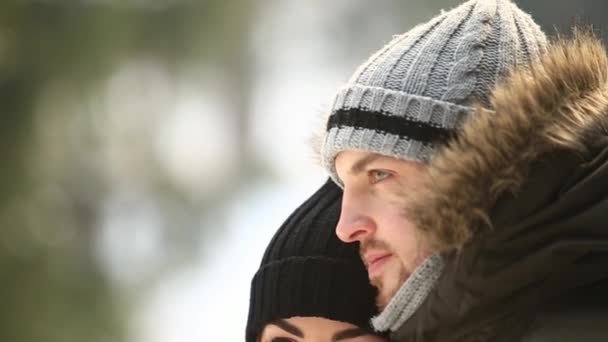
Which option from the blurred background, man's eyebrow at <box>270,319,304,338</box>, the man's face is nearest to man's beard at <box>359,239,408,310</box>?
the man's face

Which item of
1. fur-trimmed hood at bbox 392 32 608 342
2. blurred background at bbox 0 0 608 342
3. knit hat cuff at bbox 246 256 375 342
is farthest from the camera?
blurred background at bbox 0 0 608 342

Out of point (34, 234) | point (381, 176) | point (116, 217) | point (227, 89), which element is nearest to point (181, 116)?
point (227, 89)

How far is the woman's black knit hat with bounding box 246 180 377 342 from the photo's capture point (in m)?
1.04

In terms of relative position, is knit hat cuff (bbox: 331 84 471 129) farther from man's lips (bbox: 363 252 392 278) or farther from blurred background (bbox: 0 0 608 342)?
blurred background (bbox: 0 0 608 342)

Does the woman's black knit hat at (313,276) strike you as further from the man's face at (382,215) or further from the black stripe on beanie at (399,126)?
the black stripe on beanie at (399,126)

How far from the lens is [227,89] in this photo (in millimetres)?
2703

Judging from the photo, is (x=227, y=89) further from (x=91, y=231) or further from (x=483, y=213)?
(x=483, y=213)

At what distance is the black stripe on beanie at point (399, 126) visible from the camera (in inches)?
36.0

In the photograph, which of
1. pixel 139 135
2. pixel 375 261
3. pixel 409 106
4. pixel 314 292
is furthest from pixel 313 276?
pixel 139 135

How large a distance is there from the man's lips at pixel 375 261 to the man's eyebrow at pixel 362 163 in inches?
3.0

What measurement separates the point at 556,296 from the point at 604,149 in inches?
5.0

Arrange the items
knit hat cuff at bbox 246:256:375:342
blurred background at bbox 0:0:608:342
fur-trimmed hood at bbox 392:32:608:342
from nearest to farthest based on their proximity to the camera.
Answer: fur-trimmed hood at bbox 392:32:608:342 < knit hat cuff at bbox 246:256:375:342 < blurred background at bbox 0:0:608:342

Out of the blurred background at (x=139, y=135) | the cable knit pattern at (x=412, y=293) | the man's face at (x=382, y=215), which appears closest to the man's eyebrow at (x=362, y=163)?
the man's face at (x=382, y=215)

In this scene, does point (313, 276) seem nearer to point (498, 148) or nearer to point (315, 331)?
point (315, 331)
